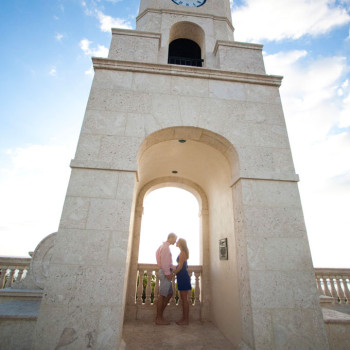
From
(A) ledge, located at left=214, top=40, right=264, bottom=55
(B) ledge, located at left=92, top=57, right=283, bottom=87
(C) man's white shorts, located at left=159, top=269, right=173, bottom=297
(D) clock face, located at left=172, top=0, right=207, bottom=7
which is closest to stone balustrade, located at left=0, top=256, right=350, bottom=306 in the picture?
(C) man's white shorts, located at left=159, top=269, right=173, bottom=297

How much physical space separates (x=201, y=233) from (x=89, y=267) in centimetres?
422

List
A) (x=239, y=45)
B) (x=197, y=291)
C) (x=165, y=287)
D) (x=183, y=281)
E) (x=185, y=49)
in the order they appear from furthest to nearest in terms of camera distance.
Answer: (x=185, y=49), (x=197, y=291), (x=239, y=45), (x=183, y=281), (x=165, y=287)

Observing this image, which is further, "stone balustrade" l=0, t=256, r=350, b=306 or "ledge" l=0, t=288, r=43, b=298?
"stone balustrade" l=0, t=256, r=350, b=306

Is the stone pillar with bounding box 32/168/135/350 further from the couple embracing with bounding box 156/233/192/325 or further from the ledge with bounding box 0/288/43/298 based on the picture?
the ledge with bounding box 0/288/43/298

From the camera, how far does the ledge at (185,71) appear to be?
4637 mm

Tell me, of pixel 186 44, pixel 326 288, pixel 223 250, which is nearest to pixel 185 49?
pixel 186 44

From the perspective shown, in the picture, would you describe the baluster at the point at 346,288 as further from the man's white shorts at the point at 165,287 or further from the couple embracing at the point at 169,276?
the man's white shorts at the point at 165,287

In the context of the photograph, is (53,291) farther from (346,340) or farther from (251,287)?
(346,340)

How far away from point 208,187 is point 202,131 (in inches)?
102

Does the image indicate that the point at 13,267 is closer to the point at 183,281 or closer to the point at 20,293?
the point at 20,293

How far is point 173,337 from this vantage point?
13.6ft

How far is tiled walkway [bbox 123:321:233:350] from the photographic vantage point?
3.74m

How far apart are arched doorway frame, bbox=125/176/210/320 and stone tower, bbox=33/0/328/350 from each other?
0.06 meters

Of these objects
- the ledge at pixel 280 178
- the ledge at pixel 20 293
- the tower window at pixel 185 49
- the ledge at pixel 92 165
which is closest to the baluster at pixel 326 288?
the ledge at pixel 280 178
